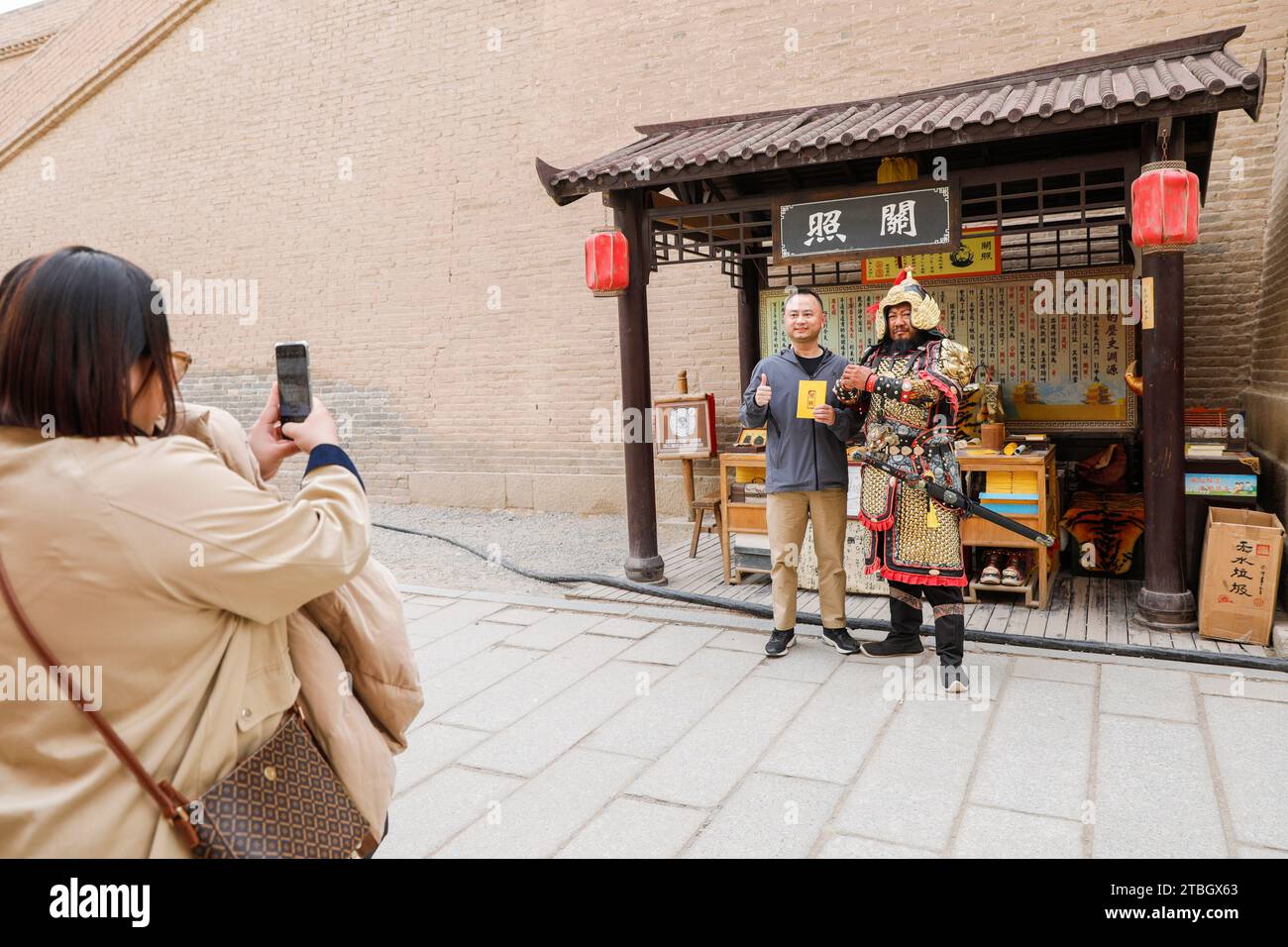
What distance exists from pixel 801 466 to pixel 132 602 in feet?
14.0

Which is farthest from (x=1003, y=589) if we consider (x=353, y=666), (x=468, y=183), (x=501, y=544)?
(x=468, y=183)

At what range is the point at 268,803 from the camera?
1.67 metres

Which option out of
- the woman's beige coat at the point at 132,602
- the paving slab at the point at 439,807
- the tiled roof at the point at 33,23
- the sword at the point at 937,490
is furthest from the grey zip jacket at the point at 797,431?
the tiled roof at the point at 33,23

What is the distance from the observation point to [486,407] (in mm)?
11195

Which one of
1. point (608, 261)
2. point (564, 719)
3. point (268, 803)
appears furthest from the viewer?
point (608, 261)

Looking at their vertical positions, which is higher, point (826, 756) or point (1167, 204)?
point (1167, 204)

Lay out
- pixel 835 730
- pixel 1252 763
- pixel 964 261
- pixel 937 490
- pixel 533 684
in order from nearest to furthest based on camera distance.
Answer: pixel 1252 763 < pixel 835 730 < pixel 937 490 < pixel 533 684 < pixel 964 261

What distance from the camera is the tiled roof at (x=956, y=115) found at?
5.20 m

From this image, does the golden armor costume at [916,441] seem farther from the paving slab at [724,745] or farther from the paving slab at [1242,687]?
the paving slab at [1242,687]

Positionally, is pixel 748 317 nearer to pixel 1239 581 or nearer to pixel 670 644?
pixel 670 644

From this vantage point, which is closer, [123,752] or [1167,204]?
[123,752]

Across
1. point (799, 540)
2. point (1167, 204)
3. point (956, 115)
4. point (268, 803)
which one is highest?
point (956, 115)

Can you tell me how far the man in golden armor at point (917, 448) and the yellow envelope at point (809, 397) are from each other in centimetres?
15

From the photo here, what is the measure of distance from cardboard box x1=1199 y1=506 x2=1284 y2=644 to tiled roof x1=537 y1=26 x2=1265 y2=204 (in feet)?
7.89
